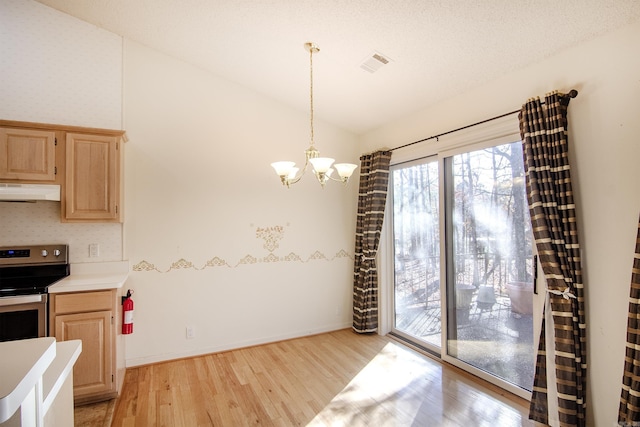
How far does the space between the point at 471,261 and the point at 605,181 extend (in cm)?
127

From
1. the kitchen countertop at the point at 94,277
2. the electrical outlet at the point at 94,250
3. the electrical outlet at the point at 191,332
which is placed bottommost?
the electrical outlet at the point at 191,332

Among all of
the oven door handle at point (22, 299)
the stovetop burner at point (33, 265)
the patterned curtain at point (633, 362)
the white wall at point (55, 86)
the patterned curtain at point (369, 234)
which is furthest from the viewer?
the patterned curtain at point (369, 234)

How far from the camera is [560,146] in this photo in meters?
2.22

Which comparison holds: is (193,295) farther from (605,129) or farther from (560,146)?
(605,129)

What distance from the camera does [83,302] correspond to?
2594 millimetres

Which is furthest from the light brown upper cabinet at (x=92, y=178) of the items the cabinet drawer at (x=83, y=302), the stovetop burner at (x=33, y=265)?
the cabinet drawer at (x=83, y=302)

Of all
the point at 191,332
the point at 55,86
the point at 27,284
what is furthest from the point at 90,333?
the point at 55,86

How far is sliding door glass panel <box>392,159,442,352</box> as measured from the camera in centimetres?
358

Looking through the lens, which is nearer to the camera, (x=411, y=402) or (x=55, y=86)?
(x=411, y=402)

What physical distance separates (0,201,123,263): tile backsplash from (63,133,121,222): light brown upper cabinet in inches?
11.9

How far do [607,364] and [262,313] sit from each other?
316cm

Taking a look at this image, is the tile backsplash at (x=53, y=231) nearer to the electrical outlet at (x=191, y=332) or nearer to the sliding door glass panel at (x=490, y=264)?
the electrical outlet at (x=191, y=332)

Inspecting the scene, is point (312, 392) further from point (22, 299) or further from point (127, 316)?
point (22, 299)

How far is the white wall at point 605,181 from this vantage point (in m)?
2.01
